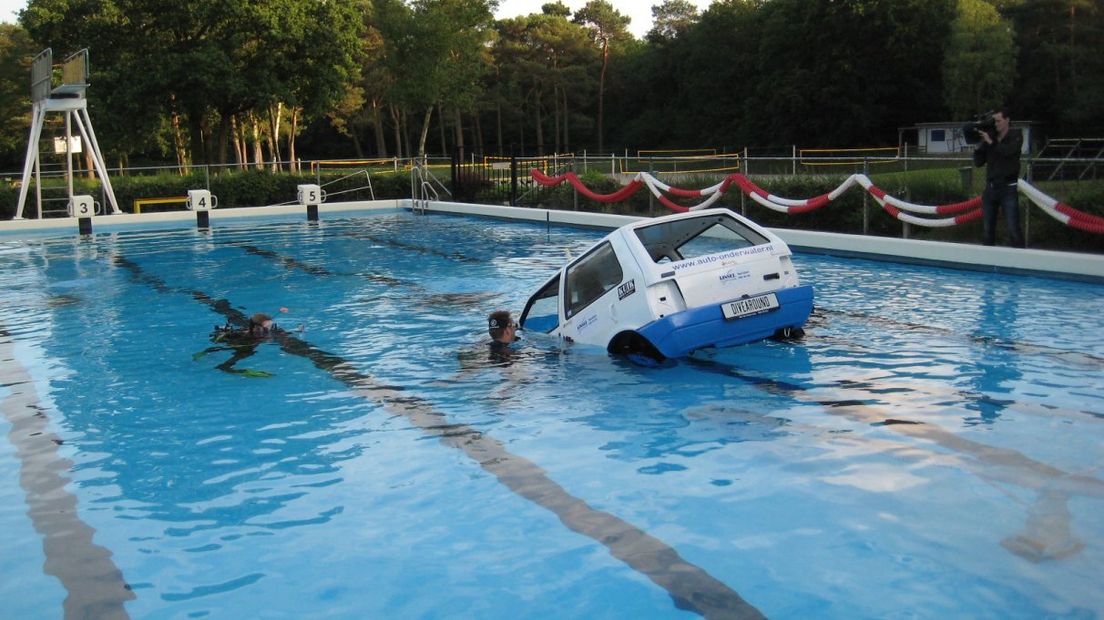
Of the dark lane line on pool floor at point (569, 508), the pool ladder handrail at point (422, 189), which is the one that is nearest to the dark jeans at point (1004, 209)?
the dark lane line on pool floor at point (569, 508)

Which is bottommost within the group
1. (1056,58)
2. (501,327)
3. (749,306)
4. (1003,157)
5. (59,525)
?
→ (59,525)

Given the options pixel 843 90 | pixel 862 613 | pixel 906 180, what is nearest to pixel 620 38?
pixel 843 90

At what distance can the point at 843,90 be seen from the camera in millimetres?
71688

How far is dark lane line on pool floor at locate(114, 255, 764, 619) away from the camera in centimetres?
522

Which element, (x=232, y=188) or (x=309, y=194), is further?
(x=232, y=188)

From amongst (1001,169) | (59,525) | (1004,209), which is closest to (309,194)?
(1004,209)

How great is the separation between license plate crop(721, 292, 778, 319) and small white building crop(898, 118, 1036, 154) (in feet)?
176

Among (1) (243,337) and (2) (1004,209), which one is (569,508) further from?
(2) (1004,209)

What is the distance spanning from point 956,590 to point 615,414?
12.7 ft

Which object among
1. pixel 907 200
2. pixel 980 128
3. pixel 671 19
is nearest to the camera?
pixel 980 128

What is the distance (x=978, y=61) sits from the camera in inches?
2532

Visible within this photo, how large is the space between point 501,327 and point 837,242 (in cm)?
1022

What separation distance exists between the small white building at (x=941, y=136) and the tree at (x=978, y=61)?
6.29 feet

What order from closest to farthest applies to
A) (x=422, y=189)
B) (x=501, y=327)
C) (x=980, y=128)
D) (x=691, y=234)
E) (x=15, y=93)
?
1. (x=691, y=234)
2. (x=501, y=327)
3. (x=980, y=128)
4. (x=422, y=189)
5. (x=15, y=93)
